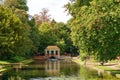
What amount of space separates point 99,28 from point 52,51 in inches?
3720

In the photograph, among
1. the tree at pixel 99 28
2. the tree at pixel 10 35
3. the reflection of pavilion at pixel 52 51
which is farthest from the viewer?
the reflection of pavilion at pixel 52 51

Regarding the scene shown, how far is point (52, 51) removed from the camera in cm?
13688

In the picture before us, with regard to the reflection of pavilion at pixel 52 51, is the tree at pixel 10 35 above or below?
above

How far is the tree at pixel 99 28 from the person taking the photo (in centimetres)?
4238

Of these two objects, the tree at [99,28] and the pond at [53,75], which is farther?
the tree at [99,28]

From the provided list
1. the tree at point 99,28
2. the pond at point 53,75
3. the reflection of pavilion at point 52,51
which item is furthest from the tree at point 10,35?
the reflection of pavilion at point 52,51

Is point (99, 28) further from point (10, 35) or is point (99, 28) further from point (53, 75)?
point (10, 35)

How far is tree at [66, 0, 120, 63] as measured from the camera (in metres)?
42.4

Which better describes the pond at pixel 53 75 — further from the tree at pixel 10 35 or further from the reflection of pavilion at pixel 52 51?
the reflection of pavilion at pixel 52 51

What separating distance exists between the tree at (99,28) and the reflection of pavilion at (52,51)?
286 feet

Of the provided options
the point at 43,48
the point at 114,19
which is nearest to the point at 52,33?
the point at 43,48

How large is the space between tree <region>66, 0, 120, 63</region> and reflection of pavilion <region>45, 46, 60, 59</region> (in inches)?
3437

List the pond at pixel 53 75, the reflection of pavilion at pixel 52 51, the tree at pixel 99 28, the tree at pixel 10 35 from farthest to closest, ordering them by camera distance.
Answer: the reflection of pavilion at pixel 52 51, the tree at pixel 10 35, the tree at pixel 99 28, the pond at pixel 53 75

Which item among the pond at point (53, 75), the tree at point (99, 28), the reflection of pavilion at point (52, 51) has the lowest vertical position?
the pond at point (53, 75)
